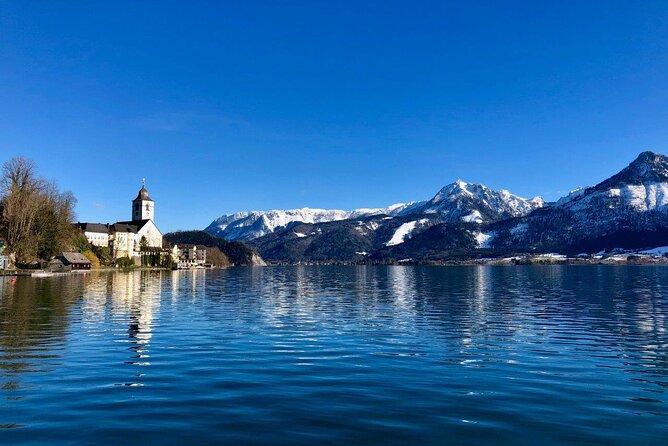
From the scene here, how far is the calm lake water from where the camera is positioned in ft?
51.8

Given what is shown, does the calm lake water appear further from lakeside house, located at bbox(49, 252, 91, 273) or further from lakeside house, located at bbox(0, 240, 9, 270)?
lakeside house, located at bbox(49, 252, 91, 273)

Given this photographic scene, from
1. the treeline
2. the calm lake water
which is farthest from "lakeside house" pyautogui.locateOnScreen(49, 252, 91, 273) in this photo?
the calm lake water

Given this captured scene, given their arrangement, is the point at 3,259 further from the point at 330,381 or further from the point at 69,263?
the point at 330,381

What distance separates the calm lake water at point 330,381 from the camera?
1577cm

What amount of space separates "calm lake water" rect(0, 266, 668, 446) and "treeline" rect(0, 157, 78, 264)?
115094mm

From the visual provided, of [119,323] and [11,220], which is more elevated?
[11,220]

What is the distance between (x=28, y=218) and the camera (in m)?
147

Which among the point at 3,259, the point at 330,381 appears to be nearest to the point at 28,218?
the point at 3,259

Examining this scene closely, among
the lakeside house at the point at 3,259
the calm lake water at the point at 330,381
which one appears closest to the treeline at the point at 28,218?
the lakeside house at the point at 3,259

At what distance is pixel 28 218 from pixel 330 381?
15460 cm

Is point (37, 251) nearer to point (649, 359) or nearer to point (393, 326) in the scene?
point (393, 326)

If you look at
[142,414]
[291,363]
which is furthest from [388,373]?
[142,414]

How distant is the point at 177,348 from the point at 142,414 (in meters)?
15.1

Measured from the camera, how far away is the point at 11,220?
14350 cm
